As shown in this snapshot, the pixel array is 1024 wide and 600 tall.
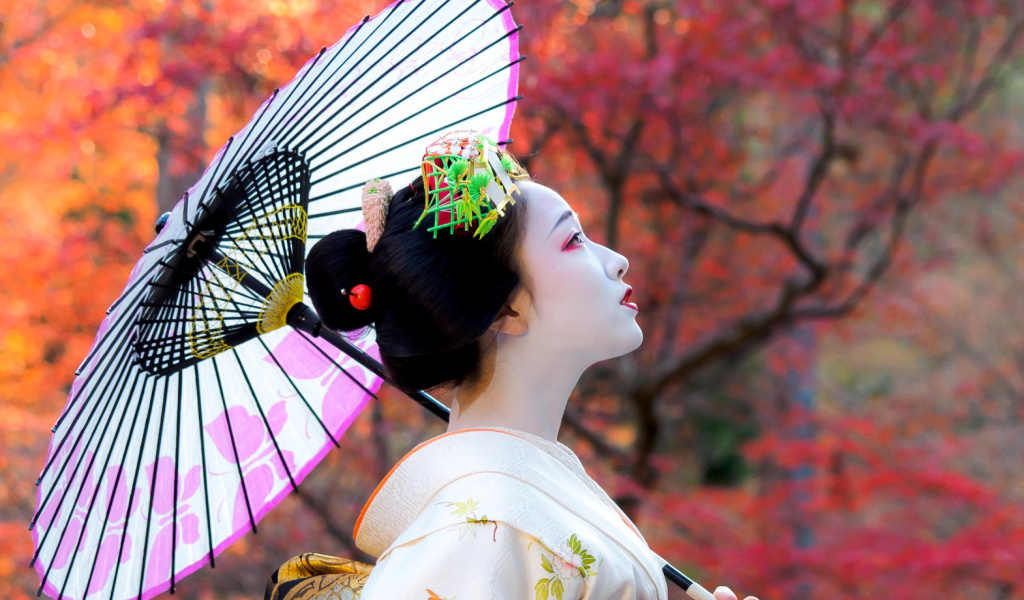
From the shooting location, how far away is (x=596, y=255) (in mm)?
1604

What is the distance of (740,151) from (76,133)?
3.78 metres

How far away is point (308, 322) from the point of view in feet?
5.67

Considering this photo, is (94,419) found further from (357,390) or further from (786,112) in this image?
(786,112)

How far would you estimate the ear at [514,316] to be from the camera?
1.55m

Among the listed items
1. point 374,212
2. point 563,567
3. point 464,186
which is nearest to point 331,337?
point 374,212

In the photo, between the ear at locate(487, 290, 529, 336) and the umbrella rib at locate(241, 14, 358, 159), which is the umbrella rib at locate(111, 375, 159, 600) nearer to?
the umbrella rib at locate(241, 14, 358, 159)

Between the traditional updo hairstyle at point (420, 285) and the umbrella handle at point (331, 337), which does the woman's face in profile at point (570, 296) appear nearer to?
the traditional updo hairstyle at point (420, 285)

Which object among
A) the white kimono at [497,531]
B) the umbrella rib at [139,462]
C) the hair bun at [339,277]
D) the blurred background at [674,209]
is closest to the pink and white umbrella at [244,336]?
the umbrella rib at [139,462]

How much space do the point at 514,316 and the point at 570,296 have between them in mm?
98

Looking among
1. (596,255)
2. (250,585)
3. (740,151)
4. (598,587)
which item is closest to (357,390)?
(596,255)

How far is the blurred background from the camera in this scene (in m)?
4.50

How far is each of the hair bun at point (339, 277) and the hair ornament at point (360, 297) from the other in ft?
0.06

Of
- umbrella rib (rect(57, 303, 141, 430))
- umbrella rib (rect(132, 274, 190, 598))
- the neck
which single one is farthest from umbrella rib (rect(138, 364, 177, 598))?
the neck

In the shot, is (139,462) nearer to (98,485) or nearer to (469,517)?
(98,485)
